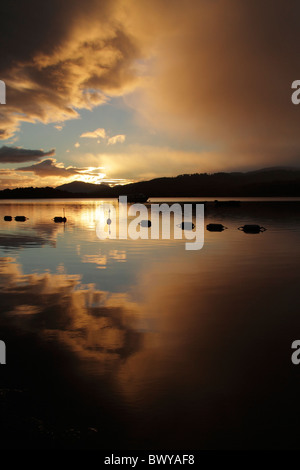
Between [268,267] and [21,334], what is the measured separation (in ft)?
72.5

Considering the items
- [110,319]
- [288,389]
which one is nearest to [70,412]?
[288,389]

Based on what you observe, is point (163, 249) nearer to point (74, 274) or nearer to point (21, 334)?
point (74, 274)

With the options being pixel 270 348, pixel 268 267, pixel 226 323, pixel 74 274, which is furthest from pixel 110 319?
pixel 268 267

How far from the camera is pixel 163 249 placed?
1569 inches

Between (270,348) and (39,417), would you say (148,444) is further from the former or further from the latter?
(270,348)

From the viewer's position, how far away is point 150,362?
452 inches

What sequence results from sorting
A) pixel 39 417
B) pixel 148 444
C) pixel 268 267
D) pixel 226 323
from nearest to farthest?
pixel 148 444
pixel 39 417
pixel 226 323
pixel 268 267

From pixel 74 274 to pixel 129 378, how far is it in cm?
1753

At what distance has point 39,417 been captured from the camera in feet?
27.8

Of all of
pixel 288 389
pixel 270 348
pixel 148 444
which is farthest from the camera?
pixel 270 348

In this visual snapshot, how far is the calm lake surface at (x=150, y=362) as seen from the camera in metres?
8.09

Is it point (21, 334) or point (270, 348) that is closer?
point (270, 348)

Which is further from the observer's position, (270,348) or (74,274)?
(74,274)

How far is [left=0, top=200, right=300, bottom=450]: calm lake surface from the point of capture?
809 centimetres
